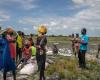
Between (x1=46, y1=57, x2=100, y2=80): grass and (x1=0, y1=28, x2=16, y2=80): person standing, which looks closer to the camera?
(x1=0, y1=28, x2=16, y2=80): person standing

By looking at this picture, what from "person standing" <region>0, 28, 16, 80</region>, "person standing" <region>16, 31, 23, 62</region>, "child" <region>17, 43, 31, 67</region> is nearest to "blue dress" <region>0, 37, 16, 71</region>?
"person standing" <region>0, 28, 16, 80</region>

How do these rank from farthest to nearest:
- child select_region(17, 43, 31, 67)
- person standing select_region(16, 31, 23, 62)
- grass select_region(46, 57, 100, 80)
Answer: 1. person standing select_region(16, 31, 23, 62)
2. child select_region(17, 43, 31, 67)
3. grass select_region(46, 57, 100, 80)

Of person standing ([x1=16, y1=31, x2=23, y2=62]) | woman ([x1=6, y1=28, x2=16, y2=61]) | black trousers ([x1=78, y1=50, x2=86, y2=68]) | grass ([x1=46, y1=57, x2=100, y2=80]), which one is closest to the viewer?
woman ([x1=6, y1=28, x2=16, y2=61])

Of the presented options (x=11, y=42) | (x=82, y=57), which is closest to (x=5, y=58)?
(x=11, y=42)

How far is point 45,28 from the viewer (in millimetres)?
13250

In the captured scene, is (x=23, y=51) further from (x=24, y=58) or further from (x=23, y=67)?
(x=23, y=67)

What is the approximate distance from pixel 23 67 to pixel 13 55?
3.96 m

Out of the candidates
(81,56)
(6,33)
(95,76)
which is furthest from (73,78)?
(6,33)

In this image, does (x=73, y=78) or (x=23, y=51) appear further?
(x=23, y=51)

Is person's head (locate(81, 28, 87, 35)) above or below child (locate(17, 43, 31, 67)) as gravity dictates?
above

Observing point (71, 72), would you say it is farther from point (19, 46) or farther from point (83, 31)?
point (19, 46)

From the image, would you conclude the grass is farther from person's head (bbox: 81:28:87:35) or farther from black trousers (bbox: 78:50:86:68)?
person's head (bbox: 81:28:87:35)

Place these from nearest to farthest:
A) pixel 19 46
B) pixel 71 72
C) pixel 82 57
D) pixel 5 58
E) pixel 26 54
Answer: pixel 5 58 → pixel 71 72 → pixel 82 57 → pixel 26 54 → pixel 19 46

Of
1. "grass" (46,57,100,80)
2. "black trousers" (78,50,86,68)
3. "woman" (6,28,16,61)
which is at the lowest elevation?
"grass" (46,57,100,80)
